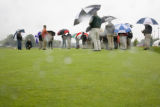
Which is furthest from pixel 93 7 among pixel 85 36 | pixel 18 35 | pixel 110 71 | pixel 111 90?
pixel 85 36

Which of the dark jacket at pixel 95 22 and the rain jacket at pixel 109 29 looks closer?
the dark jacket at pixel 95 22

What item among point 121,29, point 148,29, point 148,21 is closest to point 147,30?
point 148,29

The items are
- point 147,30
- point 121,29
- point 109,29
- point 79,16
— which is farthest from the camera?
point 121,29

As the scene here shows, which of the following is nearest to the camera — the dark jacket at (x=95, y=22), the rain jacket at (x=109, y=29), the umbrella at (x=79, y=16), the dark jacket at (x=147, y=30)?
the umbrella at (x=79, y=16)

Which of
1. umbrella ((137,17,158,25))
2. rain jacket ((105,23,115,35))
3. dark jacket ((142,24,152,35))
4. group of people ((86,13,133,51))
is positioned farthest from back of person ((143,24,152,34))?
rain jacket ((105,23,115,35))

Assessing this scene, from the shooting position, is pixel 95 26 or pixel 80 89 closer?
pixel 80 89

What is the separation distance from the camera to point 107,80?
536 cm

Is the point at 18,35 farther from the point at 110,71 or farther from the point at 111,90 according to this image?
the point at 111,90

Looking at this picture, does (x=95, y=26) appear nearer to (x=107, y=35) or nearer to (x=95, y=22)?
(x=95, y=22)

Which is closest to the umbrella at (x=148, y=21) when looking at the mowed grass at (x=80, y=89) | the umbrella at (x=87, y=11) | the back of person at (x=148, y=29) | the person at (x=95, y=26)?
the back of person at (x=148, y=29)

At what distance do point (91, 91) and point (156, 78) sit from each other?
2048mm

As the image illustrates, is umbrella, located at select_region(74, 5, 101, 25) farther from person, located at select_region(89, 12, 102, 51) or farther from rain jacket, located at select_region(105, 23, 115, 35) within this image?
rain jacket, located at select_region(105, 23, 115, 35)

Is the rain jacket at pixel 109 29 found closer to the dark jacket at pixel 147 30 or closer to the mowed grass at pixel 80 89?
the dark jacket at pixel 147 30

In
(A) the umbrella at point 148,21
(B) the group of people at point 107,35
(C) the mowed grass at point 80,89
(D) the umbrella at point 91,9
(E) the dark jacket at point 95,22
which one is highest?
(D) the umbrella at point 91,9
